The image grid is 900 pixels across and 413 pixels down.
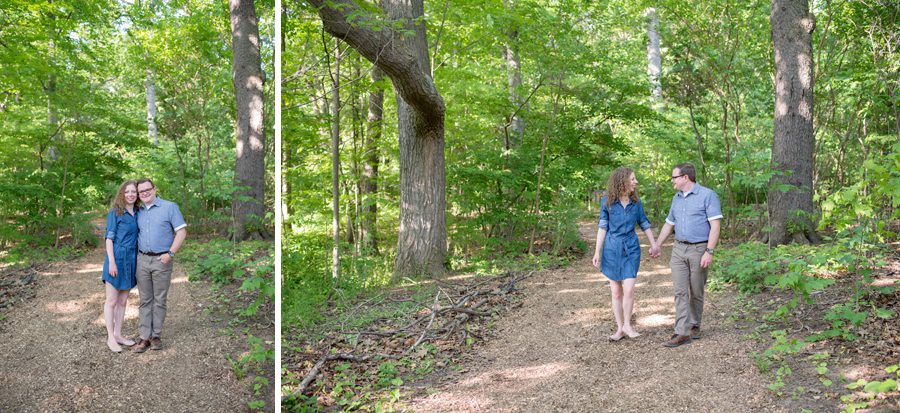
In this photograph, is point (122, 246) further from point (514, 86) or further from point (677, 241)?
point (514, 86)

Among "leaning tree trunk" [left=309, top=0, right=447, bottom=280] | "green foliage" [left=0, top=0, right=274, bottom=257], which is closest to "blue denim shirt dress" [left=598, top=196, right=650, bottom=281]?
"leaning tree trunk" [left=309, top=0, right=447, bottom=280]

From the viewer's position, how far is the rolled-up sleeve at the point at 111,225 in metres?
1.42

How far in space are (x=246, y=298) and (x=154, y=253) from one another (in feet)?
0.98

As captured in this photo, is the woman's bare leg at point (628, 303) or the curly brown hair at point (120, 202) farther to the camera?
the woman's bare leg at point (628, 303)

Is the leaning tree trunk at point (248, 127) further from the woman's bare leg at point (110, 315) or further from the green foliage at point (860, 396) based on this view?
the green foliage at point (860, 396)

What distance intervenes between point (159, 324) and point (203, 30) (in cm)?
84

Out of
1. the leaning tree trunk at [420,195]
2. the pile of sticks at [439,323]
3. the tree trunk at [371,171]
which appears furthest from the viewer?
the tree trunk at [371,171]

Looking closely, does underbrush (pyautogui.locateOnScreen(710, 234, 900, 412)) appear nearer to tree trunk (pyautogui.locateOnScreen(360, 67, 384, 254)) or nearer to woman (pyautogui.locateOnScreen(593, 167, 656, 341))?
woman (pyautogui.locateOnScreen(593, 167, 656, 341))

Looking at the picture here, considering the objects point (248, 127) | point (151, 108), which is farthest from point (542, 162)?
point (151, 108)

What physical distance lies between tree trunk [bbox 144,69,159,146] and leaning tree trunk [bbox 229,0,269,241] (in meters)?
0.22

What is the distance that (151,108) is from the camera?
1491mm

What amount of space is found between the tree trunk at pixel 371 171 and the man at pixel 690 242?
14.6 ft

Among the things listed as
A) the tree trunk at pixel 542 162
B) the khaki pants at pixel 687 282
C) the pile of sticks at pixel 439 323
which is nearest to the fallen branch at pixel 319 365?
the pile of sticks at pixel 439 323

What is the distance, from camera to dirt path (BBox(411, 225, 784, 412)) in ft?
9.96
